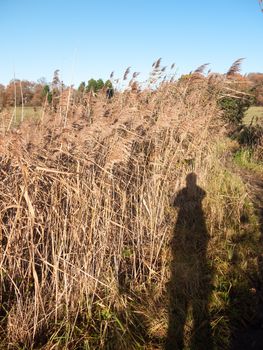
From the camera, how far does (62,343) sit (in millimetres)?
2621

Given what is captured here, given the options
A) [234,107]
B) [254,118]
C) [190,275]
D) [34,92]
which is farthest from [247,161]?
[34,92]

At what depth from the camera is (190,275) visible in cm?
353

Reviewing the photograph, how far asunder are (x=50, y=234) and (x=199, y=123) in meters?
2.82

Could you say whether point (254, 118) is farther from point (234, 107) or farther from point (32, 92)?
point (32, 92)

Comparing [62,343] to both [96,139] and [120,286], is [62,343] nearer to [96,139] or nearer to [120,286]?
[120,286]

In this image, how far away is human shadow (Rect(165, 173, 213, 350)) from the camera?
9.48 feet

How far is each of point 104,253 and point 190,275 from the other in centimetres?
109

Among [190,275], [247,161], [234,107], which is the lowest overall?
[190,275]

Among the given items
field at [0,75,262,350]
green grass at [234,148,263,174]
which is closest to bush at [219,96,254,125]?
green grass at [234,148,263,174]

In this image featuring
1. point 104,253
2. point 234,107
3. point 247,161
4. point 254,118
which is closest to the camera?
point 104,253

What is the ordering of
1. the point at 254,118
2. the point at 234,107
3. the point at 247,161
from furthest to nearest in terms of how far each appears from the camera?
the point at 254,118 < the point at 234,107 < the point at 247,161

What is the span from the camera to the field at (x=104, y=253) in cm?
256

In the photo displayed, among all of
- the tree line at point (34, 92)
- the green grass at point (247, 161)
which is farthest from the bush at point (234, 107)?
the tree line at point (34, 92)

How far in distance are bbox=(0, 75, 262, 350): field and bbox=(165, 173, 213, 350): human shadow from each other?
0.01 m
